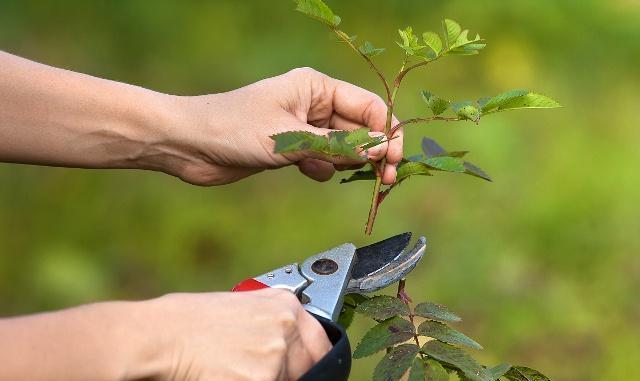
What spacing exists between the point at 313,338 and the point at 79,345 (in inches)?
14.8

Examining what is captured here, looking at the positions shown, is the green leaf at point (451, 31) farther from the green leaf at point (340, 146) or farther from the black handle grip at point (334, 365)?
the black handle grip at point (334, 365)

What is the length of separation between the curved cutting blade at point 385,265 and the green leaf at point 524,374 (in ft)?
0.84

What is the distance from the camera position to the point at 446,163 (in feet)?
5.49

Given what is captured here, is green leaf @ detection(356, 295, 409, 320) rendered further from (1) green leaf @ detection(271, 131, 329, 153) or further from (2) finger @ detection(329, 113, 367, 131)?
(2) finger @ detection(329, 113, 367, 131)

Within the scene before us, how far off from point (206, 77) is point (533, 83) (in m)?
1.45

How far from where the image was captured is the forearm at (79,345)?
48.7 inches

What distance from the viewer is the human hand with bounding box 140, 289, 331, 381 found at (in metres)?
1.32

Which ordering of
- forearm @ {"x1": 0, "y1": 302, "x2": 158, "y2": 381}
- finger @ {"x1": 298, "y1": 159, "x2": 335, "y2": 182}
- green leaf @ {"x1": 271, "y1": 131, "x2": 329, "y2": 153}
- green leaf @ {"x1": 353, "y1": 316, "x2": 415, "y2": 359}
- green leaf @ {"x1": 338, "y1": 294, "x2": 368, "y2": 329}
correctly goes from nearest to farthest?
1. forearm @ {"x1": 0, "y1": 302, "x2": 158, "y2": 381}
2. green leaf @ {"x1": 271, "y1": 131, "x2": 329, "y2": 153}
3. green leaf @ {"x1": 353, "y1": 316, "x2": 415, "y2": 359}
4. green leaf @ {"x1": 338, "y1": 294, "x2": 368, "y2": 329}
5. finger @ {"x1": 298, "y1": 159, "x2": 335, "y2": 182}

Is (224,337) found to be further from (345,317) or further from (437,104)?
(437,104)

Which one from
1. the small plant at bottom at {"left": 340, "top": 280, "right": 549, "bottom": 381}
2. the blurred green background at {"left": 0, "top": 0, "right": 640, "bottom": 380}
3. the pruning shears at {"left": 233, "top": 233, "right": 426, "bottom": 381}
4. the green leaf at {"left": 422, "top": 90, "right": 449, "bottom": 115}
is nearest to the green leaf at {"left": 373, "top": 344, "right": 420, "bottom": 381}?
the small plant at bottom at {"left": 340, "top": 280, "right": 549, "bottom": 381}

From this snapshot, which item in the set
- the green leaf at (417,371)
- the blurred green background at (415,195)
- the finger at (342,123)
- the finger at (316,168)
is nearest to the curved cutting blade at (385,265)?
the green leaf at (417,371)

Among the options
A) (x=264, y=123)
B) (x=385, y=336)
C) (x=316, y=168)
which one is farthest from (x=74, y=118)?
(x=385, y=336)

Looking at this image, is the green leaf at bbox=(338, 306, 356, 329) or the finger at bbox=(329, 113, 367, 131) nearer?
the green leaf at bbox=(338, 306, 356, 329)

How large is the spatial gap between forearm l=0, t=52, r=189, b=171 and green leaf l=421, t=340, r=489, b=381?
2.54 feet
